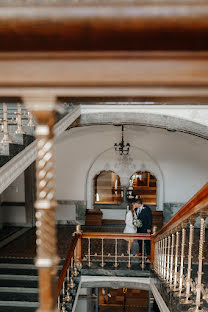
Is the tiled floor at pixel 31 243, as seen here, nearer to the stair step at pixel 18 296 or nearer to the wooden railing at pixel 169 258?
the wooden railing at pixel 169 258

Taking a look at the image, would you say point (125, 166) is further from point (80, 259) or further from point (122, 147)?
point (80, 259)

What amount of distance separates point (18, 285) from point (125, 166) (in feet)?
18.4

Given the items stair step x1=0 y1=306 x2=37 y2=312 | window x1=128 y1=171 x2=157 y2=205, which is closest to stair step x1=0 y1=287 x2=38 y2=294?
stair step x1=0 y1=306 x2=37 y2=312

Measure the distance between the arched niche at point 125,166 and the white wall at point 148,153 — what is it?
0.11 metres

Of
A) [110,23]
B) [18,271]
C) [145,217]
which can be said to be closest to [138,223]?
[145,217]

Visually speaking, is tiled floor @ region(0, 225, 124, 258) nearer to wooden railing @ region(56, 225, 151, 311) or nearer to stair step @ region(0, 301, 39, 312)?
wooden railing @ region(56, 225, 151, 311)

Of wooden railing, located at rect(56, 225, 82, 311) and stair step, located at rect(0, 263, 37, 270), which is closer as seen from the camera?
wooden railing, located at rect(56, 225, 82, 311)

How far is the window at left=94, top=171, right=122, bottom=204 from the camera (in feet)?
37.2

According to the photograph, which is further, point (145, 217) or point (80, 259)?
point (145, 217)

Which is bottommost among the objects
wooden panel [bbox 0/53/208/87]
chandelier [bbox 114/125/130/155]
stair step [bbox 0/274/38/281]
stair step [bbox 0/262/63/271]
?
stair step [bbox 0/274/38/281]

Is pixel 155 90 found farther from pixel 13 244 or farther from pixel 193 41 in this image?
pixel 13 244

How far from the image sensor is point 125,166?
10.7m

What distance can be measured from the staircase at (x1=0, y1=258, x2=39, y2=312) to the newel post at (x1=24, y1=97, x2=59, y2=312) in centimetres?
520

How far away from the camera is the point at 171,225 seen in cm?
357
